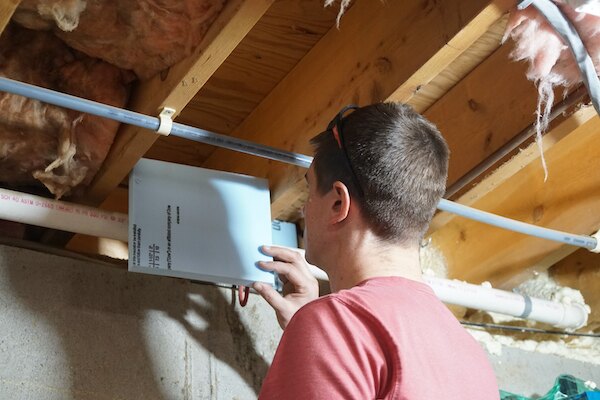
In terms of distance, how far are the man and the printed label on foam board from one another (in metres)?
0.30

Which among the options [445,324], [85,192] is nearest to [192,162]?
[85,192]

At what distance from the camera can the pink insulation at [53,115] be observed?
1597 mm

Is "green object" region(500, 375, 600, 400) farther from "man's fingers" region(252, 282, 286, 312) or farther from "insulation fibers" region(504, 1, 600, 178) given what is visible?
"insulation fibers" region(504, 1, 600, 178)

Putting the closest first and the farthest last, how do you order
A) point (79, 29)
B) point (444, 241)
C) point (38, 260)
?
1. point (79, 29)
2. point (38, 260)
3. point (444, 241)

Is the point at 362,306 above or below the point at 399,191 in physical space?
below

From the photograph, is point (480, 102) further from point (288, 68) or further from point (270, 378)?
point (270, 378)

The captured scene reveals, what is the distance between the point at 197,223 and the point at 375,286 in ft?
1.92

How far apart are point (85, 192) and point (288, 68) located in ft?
1.67

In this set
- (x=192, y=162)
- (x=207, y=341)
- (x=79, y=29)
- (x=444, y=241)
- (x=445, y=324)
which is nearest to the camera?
(x=445, y=324)

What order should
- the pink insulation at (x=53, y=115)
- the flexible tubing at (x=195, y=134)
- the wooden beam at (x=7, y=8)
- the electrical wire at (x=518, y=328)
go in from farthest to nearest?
the electrical wire at (x=518, y=328) → the pink insulation at (x=53, y=115) → the flexible tubing at (x=195, y=134) → the wooden beam at (x=7, y=8)

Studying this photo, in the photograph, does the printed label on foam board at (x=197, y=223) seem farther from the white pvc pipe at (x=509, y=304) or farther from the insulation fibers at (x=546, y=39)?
the insulation fibers at (x=546, y=39)

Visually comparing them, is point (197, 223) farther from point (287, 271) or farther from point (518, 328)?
point (518, 328)

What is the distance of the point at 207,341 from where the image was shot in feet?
5.97

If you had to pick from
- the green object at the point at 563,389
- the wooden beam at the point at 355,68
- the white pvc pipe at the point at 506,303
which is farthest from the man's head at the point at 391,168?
the green object at the point at 563,389
